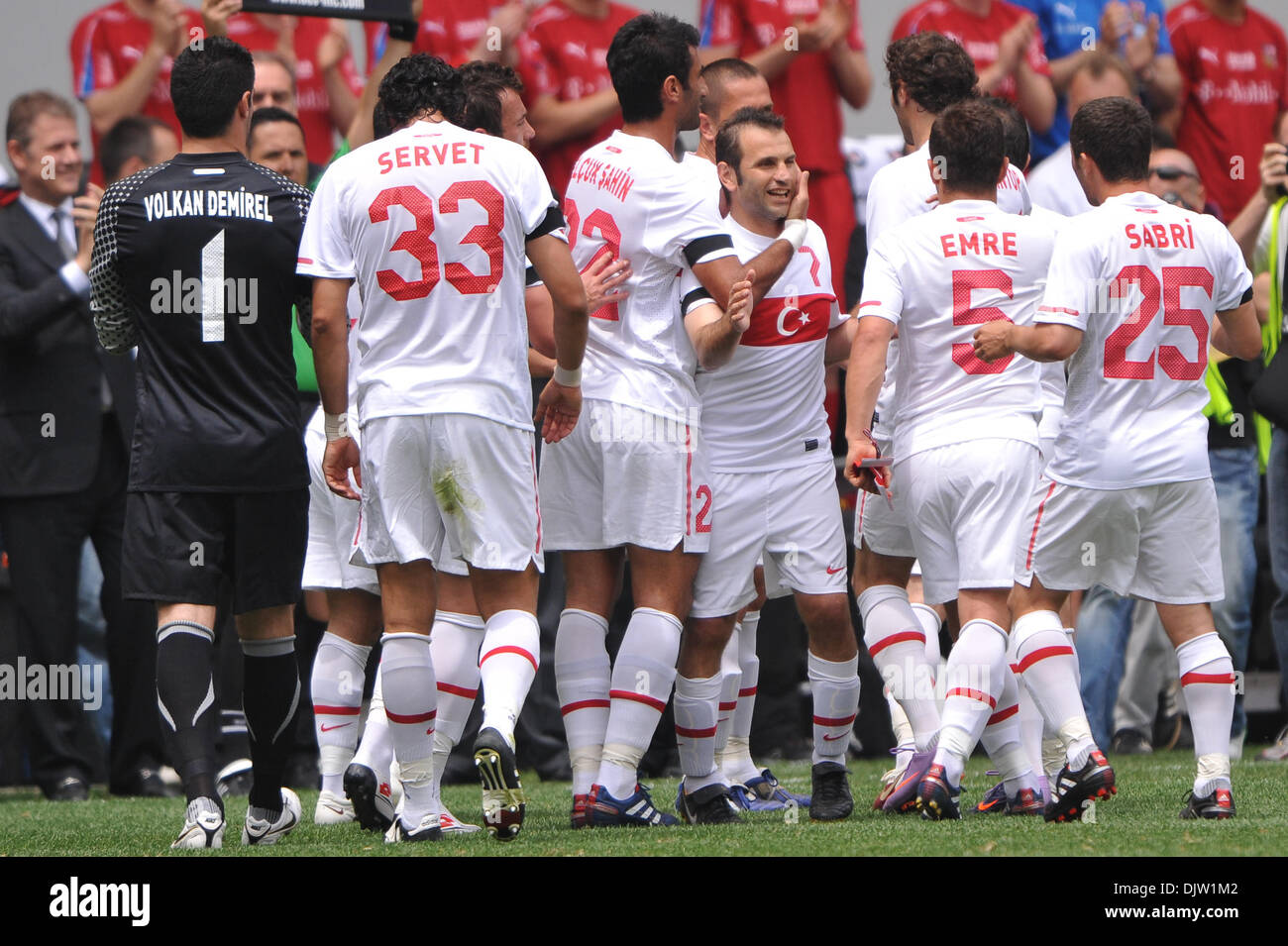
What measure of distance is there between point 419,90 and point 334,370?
2.82 feet

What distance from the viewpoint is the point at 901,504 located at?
6422mm

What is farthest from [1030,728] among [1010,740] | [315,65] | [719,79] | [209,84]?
[315,65]

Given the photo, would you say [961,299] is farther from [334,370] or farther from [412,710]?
[412,710]

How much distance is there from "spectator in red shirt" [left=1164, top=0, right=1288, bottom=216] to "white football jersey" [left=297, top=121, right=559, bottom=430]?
592 centimetres

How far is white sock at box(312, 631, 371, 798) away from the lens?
664 cm

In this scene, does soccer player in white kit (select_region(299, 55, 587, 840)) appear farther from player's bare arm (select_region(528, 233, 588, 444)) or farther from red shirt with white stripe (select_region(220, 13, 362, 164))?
red shirt with white stripe (select_region(220, 13, 362, 164))

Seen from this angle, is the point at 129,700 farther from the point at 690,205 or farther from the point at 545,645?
the point at 690,205

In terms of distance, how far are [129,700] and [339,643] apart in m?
2.06

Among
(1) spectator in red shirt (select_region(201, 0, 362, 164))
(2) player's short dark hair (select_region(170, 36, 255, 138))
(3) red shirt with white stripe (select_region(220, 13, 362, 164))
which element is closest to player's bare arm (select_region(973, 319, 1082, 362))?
(2) player's short dark hair (select_region(170, 36, 255, 138))

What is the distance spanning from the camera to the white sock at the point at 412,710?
5.36 m

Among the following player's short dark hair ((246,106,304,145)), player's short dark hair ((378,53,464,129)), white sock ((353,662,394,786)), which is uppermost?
player's short dark hair ((246,106,304,145))

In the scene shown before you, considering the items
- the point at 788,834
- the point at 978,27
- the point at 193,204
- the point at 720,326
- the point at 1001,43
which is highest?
the point at 978,27
